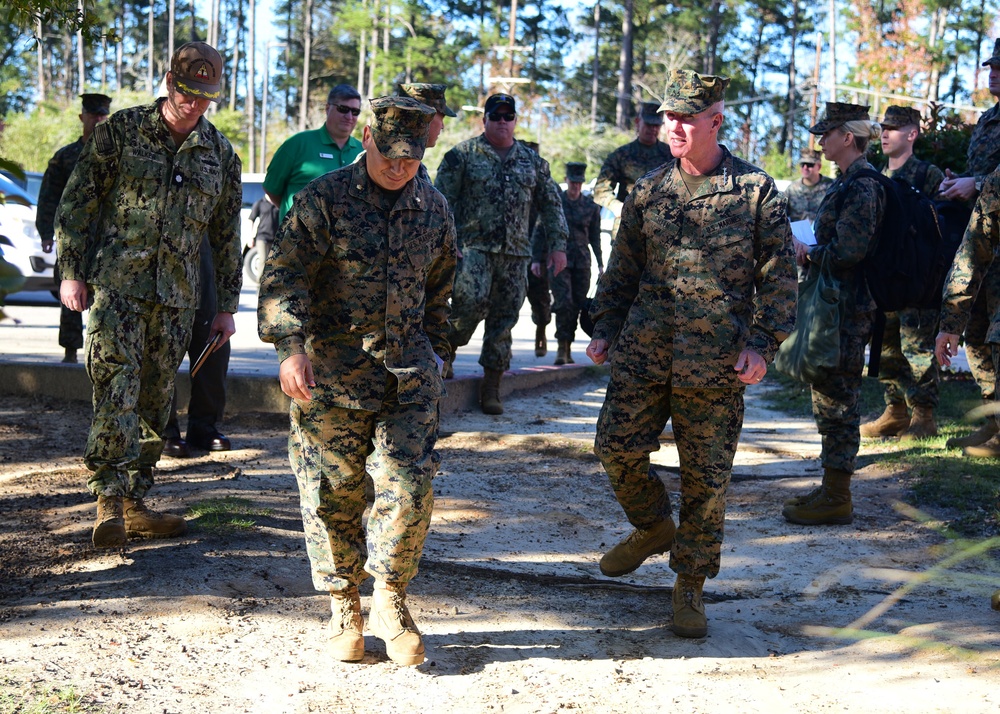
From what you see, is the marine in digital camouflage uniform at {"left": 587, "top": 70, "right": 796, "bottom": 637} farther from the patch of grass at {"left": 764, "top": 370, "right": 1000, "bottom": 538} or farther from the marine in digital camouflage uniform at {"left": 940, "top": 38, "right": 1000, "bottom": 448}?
the marine in digital camouflage uniform at {"left": 940, "top": 38, "right": 1000, "bottom": 448}

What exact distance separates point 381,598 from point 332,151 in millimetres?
3575

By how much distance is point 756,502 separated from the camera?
668 cm

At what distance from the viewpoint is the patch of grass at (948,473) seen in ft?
20.3

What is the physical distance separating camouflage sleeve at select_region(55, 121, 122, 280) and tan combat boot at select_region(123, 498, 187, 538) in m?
1.04

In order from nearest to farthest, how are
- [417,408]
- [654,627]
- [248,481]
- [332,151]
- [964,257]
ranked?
[417,408], [654,627], [964,257], [248,481], [332,151]

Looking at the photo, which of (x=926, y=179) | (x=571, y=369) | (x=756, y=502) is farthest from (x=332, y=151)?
(x=571, y=369)

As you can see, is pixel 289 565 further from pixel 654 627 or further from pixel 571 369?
pixel 571 369

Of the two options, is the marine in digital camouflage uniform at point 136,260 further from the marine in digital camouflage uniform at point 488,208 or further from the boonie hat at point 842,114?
the boonie hat at point 842,114

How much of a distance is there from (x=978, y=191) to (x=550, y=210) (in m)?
3.30

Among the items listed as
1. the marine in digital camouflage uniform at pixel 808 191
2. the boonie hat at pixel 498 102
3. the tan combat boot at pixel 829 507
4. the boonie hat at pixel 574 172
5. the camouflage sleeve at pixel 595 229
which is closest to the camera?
the tan combat boot at pixel 829 507

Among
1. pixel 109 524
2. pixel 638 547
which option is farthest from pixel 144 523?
pixel 638 547

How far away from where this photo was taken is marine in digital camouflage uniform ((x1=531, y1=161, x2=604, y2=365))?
11797 millimetres

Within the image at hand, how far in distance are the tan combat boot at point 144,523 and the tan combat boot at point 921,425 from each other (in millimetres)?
5386

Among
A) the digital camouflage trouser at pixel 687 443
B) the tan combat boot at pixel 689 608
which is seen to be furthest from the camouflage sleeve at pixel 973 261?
the tan combat boot at pixel 689 608
